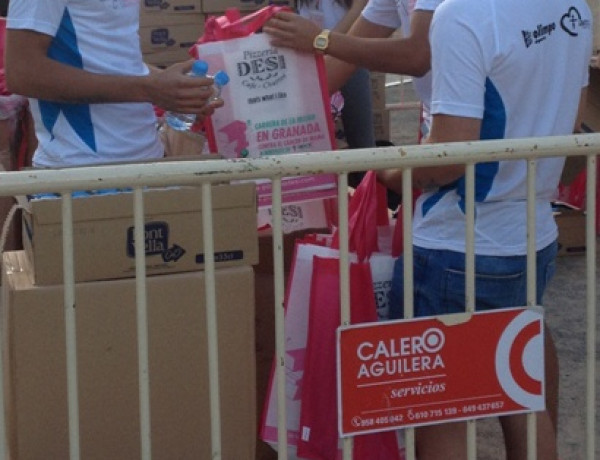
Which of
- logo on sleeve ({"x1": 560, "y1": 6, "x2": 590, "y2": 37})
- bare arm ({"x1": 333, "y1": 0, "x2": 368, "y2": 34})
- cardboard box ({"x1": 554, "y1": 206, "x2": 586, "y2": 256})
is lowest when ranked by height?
cardboard box ({"x1": 554, "y1": 206, "x2": 586, "y2": 256})

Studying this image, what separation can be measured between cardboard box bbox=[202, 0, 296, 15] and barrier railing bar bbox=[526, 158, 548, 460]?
337cm

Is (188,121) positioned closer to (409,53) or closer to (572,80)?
(409,53)

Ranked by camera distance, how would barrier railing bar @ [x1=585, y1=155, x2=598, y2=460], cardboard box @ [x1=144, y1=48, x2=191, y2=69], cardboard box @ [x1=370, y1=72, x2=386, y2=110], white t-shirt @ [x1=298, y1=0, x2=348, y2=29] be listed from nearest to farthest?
barrier railing bar @ [x1=585, y1=155, x2=598, y2=460] → white t-shirt @ [x1=298, y1=0, x2=348, y2=29] → cardboard box @ [x1=144, y1=48, x2=191, y2=69] → cardboard box @ [x1=370, y1=72, x2=386, y2=110]

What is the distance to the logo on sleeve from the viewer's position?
9.21 feet

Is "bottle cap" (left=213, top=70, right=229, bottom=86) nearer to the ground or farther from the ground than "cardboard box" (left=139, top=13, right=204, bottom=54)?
nearer to the ground

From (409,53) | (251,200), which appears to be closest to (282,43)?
(409,53)

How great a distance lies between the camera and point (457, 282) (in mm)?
2793

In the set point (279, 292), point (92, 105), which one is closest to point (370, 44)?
point (92, 105)

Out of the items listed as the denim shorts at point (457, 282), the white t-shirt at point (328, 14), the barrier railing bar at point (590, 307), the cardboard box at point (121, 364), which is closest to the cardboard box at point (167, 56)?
the white t-shirt at point (328, 14)

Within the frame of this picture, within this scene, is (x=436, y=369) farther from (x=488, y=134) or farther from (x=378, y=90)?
(x=378, y=90)

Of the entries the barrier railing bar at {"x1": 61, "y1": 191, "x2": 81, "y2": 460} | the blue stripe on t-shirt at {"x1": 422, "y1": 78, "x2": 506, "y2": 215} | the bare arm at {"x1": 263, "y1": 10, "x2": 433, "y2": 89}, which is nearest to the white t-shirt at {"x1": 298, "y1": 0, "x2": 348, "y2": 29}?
the bare arm at {"x1": 263, "y1": 10, "x2": 433, "y2": 89}

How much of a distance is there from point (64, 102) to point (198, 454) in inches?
36.1

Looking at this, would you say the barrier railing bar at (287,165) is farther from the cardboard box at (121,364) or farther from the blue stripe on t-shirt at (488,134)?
the cardboard box at (121,364)

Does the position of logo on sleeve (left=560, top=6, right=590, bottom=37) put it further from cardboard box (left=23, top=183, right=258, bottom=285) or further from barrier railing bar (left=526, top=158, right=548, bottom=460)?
cardboard box (left=23, top=183, right=258, bottom=285)
